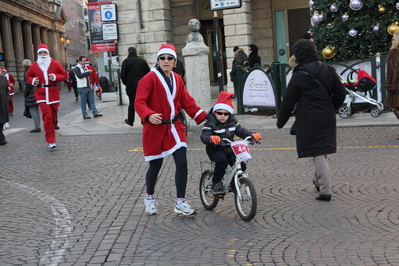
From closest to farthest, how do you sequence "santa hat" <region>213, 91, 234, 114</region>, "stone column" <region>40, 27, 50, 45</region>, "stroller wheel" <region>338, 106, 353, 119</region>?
"santa hat" <region>213, 91, 234, 114</region> < "stroller wheel" <region>338, 106, 353, 119</region> < "stone column" <region>40, 27, 50, 45</region>

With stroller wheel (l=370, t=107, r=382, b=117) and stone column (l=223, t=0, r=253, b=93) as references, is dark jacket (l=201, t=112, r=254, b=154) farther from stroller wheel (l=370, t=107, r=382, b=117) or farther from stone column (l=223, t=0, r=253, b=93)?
stone column (l=223, t=0, r=253, b=93)

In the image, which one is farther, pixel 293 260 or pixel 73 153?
pixel 73 153

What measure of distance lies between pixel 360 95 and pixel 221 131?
8.33 meters

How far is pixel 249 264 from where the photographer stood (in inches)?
192

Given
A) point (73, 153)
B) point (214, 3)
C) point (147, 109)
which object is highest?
point (214, 3)

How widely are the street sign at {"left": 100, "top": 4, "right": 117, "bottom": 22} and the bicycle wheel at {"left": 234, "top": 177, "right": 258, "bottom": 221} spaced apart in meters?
17.6

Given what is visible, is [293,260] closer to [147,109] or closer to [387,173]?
[147,109]

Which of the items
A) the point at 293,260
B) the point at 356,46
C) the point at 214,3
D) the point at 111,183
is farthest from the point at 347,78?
the point at 293,260

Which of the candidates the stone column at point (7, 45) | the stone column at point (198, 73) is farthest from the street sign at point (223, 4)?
the stone column at point (7, 45)

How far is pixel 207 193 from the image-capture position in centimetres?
678

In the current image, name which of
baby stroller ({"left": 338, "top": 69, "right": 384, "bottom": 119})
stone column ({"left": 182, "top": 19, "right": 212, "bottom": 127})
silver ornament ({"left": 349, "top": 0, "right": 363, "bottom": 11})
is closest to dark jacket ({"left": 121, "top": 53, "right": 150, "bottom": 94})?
stone column ({"left": 182, "top": 19, "right": 212, "bottom": 127})

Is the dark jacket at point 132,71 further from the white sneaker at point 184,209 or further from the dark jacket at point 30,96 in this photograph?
the white sneaker at point 184,209

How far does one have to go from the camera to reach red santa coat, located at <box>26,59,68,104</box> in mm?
12289

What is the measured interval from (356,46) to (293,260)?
38.2ft
